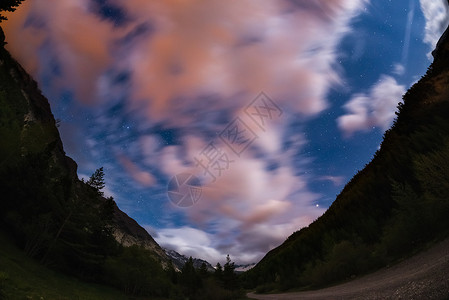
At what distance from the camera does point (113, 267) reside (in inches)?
2292

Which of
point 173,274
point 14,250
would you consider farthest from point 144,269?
point 173,274

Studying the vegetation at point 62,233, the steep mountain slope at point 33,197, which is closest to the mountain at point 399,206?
the vegetation at point 62,233

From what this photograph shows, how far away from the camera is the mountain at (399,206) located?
22906 mm

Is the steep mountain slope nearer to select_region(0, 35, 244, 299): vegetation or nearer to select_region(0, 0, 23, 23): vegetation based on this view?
select_region(0, 35, 244, 299): vegetation

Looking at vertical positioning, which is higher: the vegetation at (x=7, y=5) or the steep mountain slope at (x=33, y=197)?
the steep mountain slope at (x=33, y=197)

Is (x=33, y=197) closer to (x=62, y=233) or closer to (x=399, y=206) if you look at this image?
(x=62, y=233)

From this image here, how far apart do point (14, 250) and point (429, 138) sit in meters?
55.9

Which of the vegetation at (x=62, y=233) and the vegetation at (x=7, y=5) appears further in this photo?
the vegetation at (x=62, y=233)

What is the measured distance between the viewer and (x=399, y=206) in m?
34.2

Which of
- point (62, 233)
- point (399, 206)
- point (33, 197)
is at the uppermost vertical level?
point (33, 197)

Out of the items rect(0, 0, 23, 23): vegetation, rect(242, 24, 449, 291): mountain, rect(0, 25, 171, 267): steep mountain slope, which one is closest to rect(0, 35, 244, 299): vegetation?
rect(0, 25, 171, 267): steep mountain slope

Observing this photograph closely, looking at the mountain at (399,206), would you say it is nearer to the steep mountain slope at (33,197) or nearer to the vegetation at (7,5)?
the vegetation at (7,5)

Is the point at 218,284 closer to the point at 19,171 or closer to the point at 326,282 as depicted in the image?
the point at 326,282

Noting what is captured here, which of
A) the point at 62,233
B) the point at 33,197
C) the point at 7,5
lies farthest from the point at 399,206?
the point at 33,197
